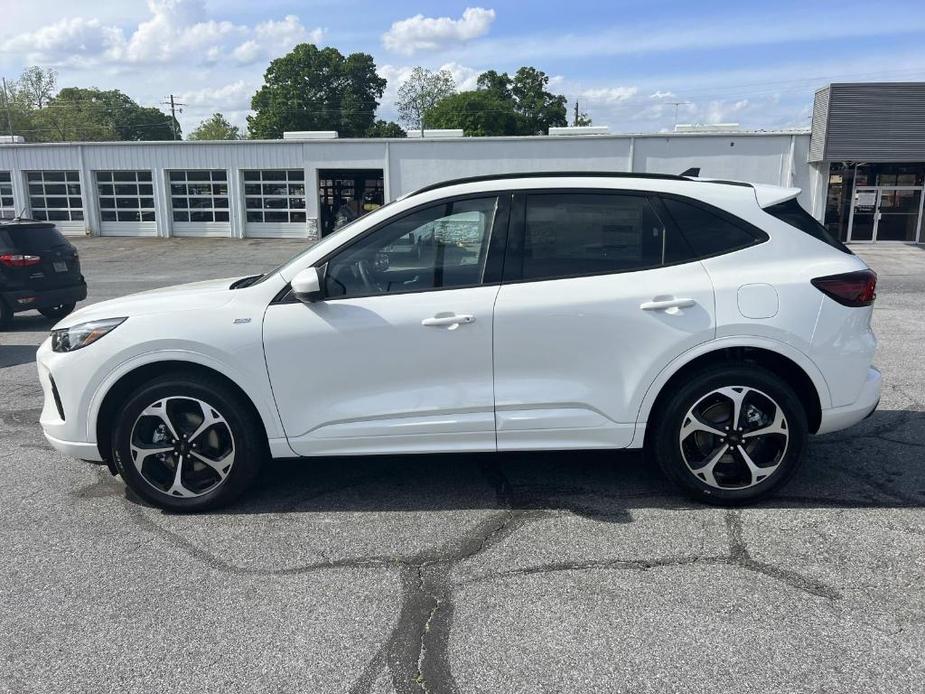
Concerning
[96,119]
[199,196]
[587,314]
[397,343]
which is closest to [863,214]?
[199,196]

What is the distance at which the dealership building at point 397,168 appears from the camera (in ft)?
86.2

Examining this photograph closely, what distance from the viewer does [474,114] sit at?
78125 mm

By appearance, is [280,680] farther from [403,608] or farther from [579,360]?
[579,360]

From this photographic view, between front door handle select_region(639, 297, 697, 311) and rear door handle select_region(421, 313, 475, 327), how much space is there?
35.7 inches

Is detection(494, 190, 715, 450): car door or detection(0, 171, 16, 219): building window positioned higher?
detection(494, 190, 715, 450): car door

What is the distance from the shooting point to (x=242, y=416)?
4.12 m

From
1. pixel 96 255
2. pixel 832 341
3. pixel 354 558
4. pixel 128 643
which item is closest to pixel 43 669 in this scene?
pixel 128 643

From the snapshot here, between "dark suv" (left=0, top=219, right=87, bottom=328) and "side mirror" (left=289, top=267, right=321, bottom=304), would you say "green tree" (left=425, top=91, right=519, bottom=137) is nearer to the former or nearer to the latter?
"dark suv" (left=0, top=219, right=87, bottom=328)

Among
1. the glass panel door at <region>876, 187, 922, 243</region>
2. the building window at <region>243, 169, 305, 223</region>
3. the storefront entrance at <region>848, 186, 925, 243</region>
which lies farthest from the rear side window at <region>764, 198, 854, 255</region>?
the building window at <region>243, 169, 305, 223</region>

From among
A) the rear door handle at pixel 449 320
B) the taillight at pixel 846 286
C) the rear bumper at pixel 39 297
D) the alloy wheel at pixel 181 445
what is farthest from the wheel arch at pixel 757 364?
the rear bumper at pixel 39 297

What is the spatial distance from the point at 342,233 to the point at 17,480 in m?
2.65

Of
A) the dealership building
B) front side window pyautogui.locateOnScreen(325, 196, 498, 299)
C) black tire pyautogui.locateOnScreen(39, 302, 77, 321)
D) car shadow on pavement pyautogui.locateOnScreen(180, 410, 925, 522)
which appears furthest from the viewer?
the dealership building

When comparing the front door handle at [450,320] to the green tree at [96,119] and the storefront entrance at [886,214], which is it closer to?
the storefront entrance at [886,214]

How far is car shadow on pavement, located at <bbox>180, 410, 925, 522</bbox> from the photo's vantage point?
4.29 meters
